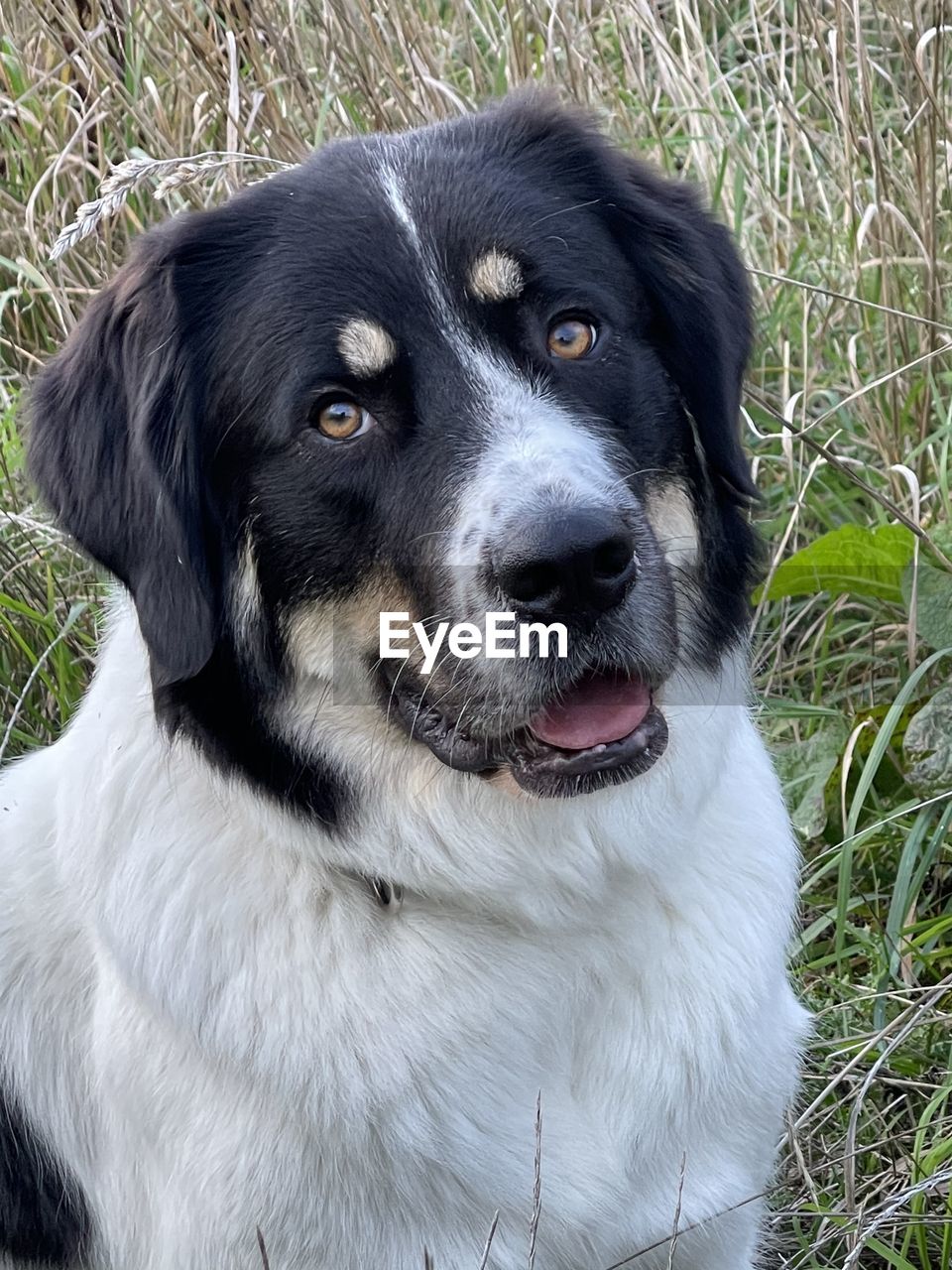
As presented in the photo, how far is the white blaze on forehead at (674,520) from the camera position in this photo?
7.90 ft

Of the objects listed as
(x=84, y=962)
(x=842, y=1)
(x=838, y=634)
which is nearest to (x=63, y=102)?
(x=842, y=1)

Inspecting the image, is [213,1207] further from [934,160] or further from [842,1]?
[842,1]

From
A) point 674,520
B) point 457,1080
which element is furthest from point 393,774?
point 674,520

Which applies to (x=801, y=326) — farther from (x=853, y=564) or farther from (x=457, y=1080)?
(x=457, y=1080)

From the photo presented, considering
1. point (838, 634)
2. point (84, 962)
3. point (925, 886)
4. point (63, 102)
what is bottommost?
point (925, 886)

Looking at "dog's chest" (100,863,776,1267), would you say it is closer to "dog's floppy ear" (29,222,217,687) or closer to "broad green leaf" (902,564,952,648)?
"dog's floppy ear" (29,222,217,687)

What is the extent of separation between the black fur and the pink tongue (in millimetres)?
1089

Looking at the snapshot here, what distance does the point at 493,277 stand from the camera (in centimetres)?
230

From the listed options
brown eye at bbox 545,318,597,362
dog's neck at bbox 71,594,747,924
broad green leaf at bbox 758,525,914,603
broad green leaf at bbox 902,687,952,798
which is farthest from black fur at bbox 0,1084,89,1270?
broad green leaf at bbox 758,525,914,603

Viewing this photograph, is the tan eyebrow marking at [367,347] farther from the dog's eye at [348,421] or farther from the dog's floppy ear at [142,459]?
the dog's floppy ear at [142,459]

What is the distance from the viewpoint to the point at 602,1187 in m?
2.29

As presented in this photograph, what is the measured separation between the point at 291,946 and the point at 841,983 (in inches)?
53.5

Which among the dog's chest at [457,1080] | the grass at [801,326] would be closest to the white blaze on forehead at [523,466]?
the dog's chest at [457,1080]

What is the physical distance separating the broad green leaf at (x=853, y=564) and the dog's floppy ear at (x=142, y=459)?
1664 mm
